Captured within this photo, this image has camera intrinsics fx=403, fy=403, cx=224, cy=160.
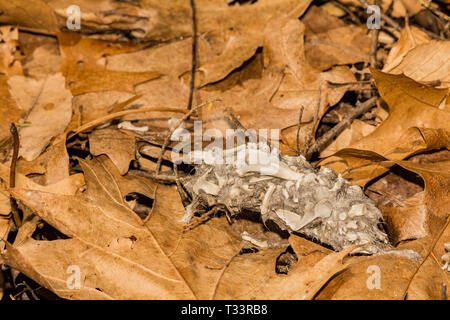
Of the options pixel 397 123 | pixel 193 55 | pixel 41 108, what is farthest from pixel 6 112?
pixel 397 123

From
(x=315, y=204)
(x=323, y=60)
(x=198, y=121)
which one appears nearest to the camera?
(x=315, y=204)

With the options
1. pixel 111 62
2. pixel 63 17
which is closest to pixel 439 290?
pixel 111 62

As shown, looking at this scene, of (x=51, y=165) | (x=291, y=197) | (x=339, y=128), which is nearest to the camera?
(x=291, y=197)

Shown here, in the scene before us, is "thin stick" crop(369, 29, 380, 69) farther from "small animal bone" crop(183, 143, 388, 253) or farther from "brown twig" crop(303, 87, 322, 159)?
"small animal bone" crop(183, 143, 388, 253)

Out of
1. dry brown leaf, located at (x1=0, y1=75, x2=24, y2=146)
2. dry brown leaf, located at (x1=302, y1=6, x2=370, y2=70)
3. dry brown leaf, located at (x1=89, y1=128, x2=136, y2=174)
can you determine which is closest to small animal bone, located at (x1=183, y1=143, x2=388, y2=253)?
dry brown leaf, located at (x1=89, y1=128, x2=136, y2=174)

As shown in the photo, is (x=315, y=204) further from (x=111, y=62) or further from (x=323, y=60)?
(x=111, y=62)

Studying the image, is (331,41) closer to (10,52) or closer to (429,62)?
(429,62)
